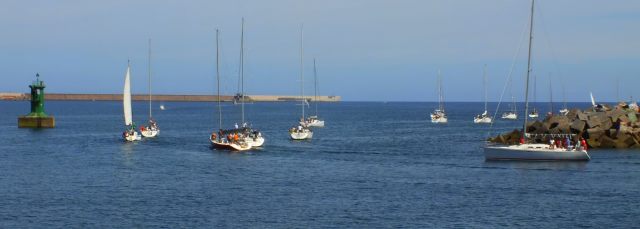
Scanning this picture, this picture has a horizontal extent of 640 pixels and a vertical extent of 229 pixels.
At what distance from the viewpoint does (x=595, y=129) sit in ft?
275

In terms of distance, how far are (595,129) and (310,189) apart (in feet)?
135

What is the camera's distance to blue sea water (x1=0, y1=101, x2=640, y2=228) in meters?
41.0

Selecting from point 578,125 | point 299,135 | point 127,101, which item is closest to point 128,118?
point 127,101

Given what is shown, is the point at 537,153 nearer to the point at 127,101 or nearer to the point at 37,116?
the point at 127,101


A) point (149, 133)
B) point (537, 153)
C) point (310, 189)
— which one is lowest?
point (310, 189)

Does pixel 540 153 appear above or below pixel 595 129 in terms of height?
Answer: below

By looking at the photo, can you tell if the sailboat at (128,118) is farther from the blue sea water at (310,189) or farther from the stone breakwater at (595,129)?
the stone breakwater at (595,129)

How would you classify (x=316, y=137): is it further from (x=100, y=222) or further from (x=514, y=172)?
(x=100, y=222)

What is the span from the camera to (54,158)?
2891 inches

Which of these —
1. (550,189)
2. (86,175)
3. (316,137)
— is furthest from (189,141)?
(550,189)

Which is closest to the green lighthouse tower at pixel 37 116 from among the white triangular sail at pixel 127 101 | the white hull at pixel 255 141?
the white triangular sail at pixel 127 101

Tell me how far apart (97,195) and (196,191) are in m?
5.30

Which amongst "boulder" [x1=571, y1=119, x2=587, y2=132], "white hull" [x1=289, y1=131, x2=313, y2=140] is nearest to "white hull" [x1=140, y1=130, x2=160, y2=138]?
"white hull" [x1=289, y1=131, x2=313, y2=140]

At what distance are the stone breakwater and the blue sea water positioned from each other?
15.0ft
